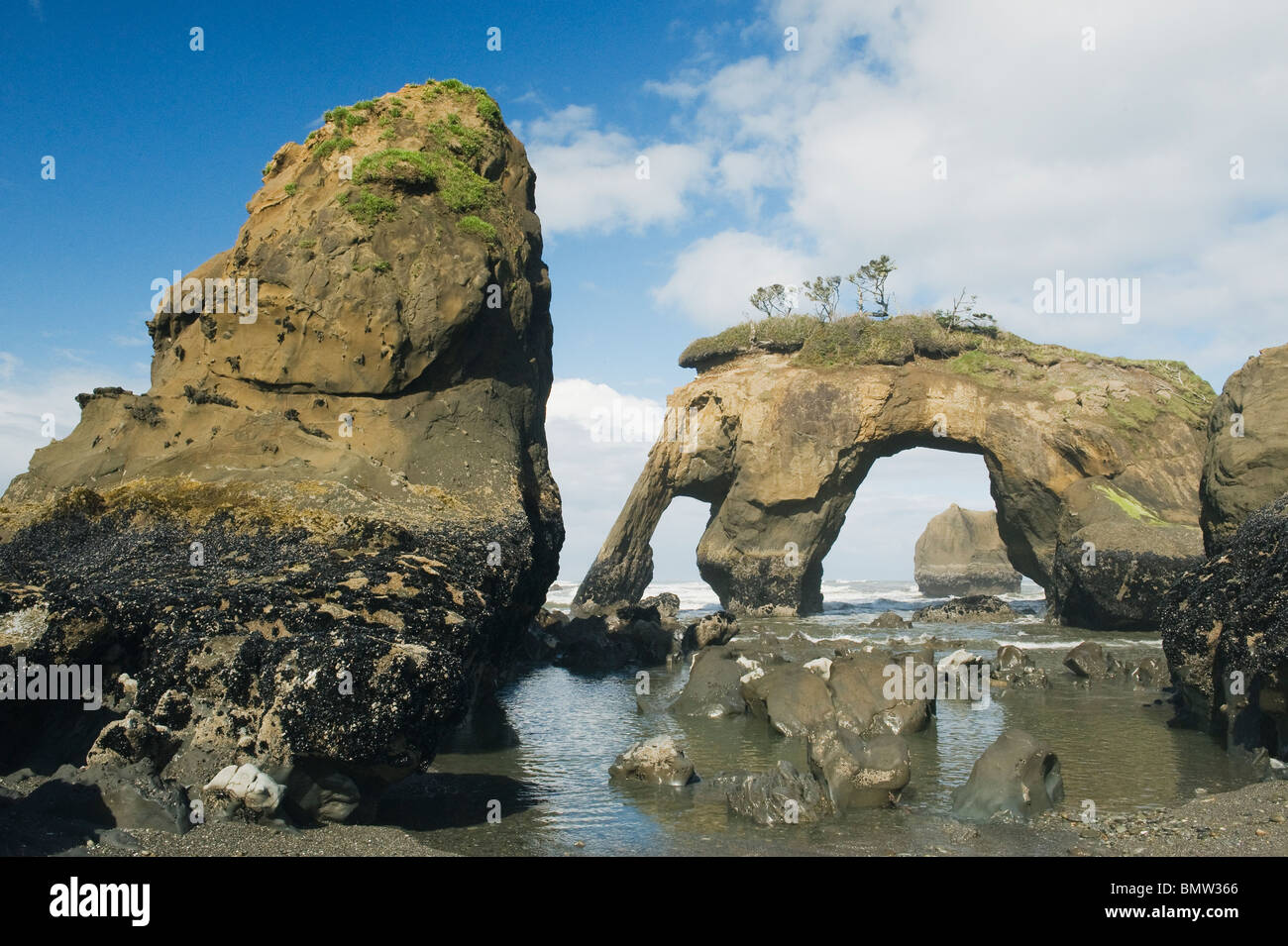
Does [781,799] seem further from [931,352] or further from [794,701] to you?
[931,352]

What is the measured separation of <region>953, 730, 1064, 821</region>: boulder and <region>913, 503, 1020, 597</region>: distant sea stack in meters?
66.0

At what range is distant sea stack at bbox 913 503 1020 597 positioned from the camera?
7369cm

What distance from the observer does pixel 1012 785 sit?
9734mm

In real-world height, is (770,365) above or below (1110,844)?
above

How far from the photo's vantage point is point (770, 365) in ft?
143

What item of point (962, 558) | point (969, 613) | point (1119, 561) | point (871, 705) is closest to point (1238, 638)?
point (871, 705)

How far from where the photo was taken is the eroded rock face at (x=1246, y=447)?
17484mm

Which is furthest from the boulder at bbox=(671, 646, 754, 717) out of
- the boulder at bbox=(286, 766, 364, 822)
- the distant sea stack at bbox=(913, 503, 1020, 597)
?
the distant sea stack at bbox=(913, 503, 1020, 597)

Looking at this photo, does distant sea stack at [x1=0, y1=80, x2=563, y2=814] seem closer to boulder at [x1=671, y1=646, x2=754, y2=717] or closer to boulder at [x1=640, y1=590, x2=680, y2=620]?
boulder at [x1=671, y1=646, x2=754, y2=717]

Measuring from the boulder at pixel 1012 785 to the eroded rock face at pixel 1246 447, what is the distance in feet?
29.9
